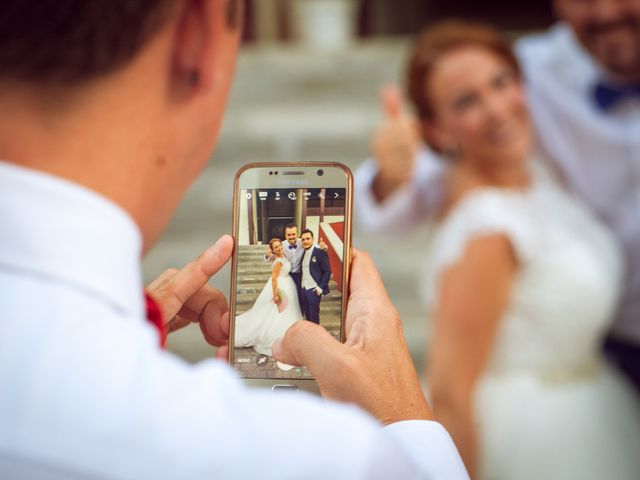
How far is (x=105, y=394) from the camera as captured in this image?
31 cm

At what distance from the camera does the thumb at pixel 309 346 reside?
44 cm

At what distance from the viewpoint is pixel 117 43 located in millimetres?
332

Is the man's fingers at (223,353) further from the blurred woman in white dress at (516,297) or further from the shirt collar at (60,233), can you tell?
the blurred woman in white dress at (516,297)

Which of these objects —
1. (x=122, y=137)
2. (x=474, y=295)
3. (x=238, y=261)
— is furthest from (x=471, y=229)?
(x=122, y=137)

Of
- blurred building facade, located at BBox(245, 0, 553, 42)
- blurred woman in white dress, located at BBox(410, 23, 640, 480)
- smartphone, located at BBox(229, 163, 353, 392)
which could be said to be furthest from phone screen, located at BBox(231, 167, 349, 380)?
blurred building facade, located at BBox(245, 0, 553, 42)

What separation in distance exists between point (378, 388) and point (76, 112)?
0.73 feet

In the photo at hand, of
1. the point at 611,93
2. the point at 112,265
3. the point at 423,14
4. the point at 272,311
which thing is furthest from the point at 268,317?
the point at 423,14

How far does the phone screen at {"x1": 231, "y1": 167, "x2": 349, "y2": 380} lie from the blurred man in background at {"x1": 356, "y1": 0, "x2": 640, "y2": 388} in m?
1.09

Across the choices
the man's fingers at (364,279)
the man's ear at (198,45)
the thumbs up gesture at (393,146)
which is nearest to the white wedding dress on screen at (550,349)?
the thumbs up gesture at (393,146)

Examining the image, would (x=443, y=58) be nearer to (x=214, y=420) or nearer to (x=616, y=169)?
(x=616, y=169)

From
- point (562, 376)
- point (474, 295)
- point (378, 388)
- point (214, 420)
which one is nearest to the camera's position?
point (214, 420)

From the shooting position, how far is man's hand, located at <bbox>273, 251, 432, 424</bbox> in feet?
1.42

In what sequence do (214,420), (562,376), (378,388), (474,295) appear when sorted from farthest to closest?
(562,376) → (474,295) → (378,388) → (214,420)

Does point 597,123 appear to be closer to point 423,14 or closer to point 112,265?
point 112,265
